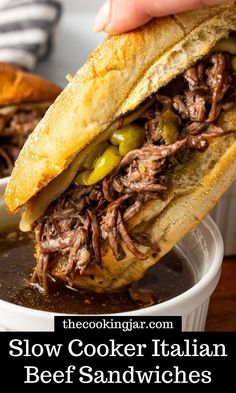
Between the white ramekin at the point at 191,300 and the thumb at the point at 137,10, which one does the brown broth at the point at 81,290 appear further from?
the thumb at the point at 137,10

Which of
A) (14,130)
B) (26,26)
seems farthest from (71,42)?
(14,130)

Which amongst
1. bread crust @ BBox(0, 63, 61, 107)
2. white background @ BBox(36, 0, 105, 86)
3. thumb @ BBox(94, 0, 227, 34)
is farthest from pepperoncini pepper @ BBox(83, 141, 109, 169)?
white background @ BBox(36, 0, 105, 86)

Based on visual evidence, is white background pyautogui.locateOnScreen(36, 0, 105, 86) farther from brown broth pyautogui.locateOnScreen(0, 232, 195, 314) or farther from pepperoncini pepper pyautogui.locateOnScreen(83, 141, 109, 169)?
pepperoncini pepper pyautogui.locateOnScreen(83, 141, 109, 169)

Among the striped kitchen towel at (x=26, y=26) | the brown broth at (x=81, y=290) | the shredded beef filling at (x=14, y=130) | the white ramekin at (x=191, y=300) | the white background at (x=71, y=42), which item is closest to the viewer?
the white ramekin at (x=191, y=300)

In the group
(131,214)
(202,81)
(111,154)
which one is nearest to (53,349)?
(131,214)

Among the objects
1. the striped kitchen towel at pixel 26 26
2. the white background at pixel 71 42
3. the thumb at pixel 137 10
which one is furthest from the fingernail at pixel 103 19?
the white background at pixel 71 42

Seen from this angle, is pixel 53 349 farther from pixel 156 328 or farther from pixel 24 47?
pixel 24 47

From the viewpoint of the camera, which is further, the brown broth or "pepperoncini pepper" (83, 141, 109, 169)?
the brown broth
